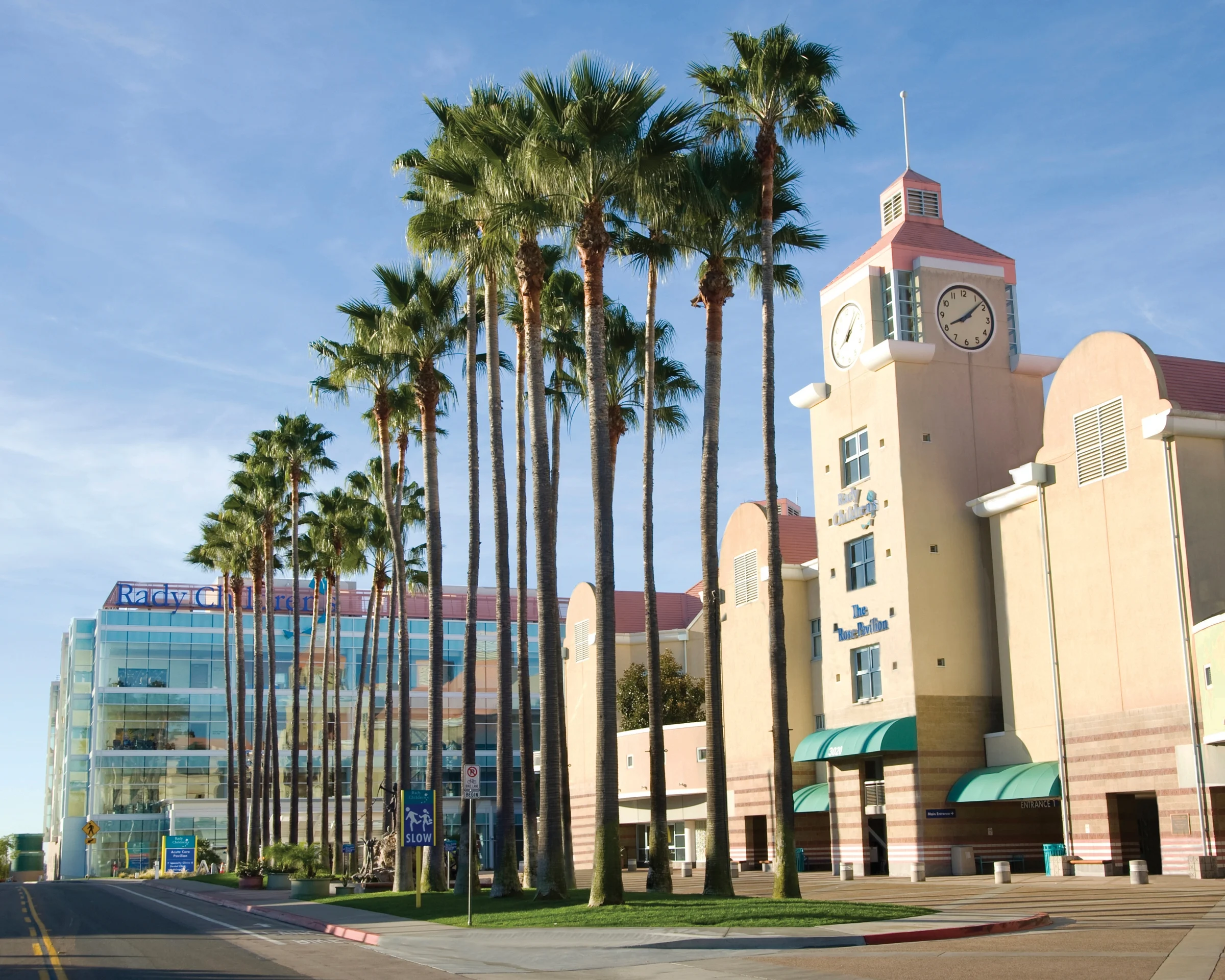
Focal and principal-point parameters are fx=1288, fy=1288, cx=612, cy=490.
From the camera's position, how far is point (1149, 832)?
39.8 m

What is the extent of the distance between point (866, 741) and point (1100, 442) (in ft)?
40.2

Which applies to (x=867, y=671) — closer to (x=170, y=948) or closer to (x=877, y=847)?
(x=877, y=847)

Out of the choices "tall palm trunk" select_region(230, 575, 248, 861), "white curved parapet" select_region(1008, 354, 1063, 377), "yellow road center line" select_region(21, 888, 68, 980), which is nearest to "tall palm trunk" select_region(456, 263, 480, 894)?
"yellow road center line" select_region(21, 888, 68, 980)

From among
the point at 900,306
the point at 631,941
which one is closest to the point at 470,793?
the point at 631,941

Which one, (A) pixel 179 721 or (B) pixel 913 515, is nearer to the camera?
(B) pixel 913 515

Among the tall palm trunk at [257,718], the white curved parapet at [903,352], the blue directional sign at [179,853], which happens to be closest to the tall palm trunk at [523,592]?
the white curved parapet at [903,352]

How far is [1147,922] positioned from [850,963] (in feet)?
24.9

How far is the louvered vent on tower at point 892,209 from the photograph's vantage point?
1850 inches

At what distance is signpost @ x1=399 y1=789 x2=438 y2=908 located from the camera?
31094 millimetres

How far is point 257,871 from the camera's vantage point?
163 ft

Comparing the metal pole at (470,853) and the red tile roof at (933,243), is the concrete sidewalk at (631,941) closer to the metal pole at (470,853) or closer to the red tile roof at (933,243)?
the metal pole at (470,853)

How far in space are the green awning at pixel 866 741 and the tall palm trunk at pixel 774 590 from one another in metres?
13.4

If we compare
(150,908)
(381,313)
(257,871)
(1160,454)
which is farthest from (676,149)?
(257,871)

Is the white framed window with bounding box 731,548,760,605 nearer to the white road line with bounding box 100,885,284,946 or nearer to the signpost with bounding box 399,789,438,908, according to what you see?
the signpost with bounding box 399,789,438,908
